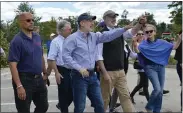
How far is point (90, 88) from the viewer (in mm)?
5129

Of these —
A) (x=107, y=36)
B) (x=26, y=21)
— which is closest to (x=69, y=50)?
(x=107, y=36)

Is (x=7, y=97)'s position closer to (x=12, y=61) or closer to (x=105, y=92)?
(x=105, y=92)

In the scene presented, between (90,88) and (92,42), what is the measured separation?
636mm

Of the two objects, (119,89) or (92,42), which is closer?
(92,42)

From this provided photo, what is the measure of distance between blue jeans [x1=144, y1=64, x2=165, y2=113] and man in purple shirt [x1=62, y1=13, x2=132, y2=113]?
1.45m

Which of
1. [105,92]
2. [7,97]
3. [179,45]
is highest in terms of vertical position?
[179,45]

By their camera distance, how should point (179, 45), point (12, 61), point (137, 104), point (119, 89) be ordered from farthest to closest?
1. point (137, 104)
2. point (179, 45)
3. point (119, 89)
4. point (12, 61)

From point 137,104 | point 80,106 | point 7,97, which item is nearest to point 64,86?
point 80,106

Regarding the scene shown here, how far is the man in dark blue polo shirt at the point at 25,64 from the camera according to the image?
15.3 ft

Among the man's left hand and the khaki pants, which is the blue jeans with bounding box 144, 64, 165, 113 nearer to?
the khaki pants

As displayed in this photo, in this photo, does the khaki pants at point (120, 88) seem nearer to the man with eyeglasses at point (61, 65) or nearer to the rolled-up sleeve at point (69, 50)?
the man with eyeglasses at point (61, 65)

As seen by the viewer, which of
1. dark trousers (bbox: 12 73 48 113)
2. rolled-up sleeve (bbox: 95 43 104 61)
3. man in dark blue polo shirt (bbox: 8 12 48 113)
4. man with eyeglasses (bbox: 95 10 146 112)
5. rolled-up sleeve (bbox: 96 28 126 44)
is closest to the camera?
man in dark blue polo shirt (bbox: 8 12 48 113)

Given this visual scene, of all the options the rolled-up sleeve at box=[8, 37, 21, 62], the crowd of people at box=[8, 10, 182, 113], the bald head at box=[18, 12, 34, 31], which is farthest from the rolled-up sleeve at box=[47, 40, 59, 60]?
the rolled-up sleeve at box=[8, 37, 21, 62]

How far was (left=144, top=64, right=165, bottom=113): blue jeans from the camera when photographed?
6258 millimetres
